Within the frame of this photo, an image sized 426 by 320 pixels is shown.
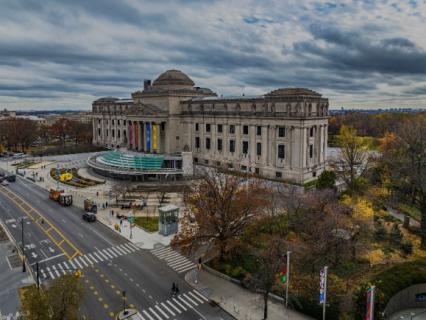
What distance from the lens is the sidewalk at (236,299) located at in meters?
30.5

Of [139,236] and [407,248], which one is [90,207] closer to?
[139,236]

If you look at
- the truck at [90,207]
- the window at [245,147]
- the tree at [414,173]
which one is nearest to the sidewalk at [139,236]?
the truck at [90,207]

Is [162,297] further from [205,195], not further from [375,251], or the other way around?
[375,251]

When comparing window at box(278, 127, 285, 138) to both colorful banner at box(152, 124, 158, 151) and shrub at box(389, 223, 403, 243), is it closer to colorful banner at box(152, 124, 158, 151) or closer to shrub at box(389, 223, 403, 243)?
shrub at box(389, 223, 403, 243)

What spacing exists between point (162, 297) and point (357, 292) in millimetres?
17770

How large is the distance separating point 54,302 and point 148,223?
31445 mm

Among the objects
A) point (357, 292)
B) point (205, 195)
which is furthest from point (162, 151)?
point (357, 292)

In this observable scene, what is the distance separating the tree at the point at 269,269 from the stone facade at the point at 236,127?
41.5 meters

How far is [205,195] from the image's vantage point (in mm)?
40594

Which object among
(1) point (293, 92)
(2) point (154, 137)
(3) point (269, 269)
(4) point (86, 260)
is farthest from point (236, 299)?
(2) point (154, 137)

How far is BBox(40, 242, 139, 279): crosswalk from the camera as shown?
126 ft

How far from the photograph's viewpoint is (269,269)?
2948cm

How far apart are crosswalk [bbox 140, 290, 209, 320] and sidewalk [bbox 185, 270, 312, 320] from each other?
1.12 metres

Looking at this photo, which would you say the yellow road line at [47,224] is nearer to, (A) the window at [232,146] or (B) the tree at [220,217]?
(B) the tree at [220,217]
